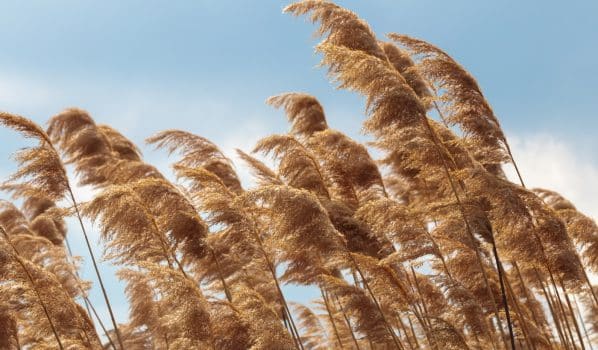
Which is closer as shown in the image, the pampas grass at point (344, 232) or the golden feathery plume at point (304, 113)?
the pampas grass at point (344, 232)

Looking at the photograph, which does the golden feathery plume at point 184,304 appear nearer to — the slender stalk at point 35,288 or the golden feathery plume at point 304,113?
the slender stalk at point 35,288

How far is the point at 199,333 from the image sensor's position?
7.14 m

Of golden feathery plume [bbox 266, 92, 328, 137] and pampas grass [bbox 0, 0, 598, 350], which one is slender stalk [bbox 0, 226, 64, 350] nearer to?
pampas grass [bbox 0, 0, 598, 350]

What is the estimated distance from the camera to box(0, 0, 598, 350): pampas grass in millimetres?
6688

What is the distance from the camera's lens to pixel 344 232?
7.50 m

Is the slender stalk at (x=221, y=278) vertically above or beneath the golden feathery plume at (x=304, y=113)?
beneath

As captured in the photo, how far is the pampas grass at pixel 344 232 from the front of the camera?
6.69m

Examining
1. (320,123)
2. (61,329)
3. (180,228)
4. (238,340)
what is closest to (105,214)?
(180,228)

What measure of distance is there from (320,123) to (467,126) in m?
3.25

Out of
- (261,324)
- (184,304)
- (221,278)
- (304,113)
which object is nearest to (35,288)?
(184,304)

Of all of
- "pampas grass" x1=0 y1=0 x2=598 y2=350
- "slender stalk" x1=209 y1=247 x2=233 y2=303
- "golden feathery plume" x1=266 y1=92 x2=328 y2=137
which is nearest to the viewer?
"pampas grass" x1=0 y1=0 x2=598 y2=350

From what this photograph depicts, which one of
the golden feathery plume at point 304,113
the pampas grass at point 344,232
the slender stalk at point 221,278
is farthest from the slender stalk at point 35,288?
the golden feathery plume at point 304,113

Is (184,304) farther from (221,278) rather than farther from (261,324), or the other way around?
(221,278)

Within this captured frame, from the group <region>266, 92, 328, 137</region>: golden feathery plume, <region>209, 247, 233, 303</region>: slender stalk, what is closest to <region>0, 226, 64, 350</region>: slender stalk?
<region>209, 247, 233, 303</region>: slender stalk
